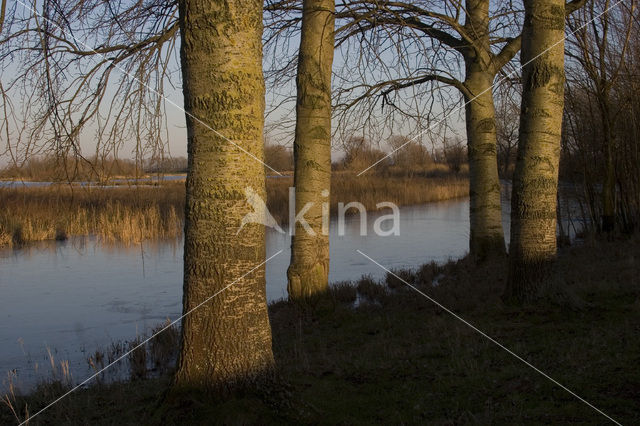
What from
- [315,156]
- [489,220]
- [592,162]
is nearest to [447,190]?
[592,162]

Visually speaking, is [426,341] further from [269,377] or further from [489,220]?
[489,220]

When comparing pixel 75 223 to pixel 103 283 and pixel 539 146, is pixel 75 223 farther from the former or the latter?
pixel 539 146

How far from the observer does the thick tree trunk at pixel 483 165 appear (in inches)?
413

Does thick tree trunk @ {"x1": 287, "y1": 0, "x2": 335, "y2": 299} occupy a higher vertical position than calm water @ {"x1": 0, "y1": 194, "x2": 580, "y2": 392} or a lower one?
higher

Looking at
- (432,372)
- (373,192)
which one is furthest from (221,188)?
(373,192)

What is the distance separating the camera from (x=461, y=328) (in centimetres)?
613

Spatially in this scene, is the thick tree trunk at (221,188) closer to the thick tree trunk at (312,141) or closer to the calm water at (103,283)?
the calm water at (103,283)

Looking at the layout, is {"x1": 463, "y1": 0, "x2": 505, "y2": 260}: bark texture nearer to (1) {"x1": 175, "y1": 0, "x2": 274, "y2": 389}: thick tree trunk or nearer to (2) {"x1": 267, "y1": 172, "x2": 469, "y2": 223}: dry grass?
(1) {"x1": 175, "y1": 0, "x2": 274, "y2": 389}: thick tree trunk

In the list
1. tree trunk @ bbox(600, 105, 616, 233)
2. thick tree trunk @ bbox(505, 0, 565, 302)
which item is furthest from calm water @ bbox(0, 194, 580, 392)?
thick tree trunk @ bbox(505, 0, 565, 302)

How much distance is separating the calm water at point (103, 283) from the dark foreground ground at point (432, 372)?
2.59 m

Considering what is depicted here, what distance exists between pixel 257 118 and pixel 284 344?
148 inches

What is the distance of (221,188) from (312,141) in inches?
165

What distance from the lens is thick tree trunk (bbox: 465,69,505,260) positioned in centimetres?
1050

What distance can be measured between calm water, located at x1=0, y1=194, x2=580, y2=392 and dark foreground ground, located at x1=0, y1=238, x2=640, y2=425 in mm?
2587
